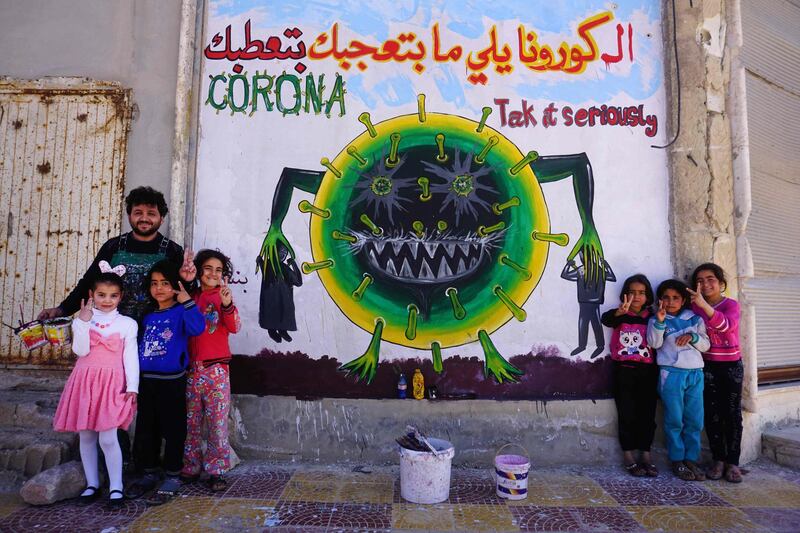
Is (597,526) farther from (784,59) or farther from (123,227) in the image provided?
(784,59)

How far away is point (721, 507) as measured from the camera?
346cm

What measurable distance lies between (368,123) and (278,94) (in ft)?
2.74

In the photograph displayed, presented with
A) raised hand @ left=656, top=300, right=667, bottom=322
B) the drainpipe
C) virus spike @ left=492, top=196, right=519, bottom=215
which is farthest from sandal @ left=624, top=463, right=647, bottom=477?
the drainpipe

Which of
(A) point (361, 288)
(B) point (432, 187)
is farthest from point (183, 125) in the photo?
(B) point (432, 187)

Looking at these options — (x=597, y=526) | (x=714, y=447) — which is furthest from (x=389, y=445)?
(x=714, y=447)

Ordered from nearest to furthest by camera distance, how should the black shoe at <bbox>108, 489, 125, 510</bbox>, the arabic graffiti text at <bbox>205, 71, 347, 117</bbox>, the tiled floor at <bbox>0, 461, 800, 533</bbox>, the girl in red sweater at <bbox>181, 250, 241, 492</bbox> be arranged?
the tiled floor at <bbox>0, 461, 800, 533</bbox> → the black shoe at <bbox>108, 489, 125, 510</bbox> → the girl in red sweater at <bbox>181, 250, 241, 492</bbox> → the arabic graffiti text at <bbox>205, 71, 347, 117</bbox>

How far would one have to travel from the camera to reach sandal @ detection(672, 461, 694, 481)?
3.96m

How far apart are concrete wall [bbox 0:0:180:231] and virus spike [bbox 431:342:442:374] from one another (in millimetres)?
2902

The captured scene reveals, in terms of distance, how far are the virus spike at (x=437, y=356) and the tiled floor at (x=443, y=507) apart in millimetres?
829

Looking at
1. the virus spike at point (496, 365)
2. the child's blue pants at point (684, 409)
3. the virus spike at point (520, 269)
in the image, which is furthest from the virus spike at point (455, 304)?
the child's blue pants at point (684, 409)

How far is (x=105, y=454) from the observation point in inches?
133

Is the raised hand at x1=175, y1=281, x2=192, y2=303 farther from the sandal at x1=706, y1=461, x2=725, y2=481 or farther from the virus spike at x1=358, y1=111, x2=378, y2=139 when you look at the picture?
the sandal at x1=706, y1=461, x2=725, y2=481

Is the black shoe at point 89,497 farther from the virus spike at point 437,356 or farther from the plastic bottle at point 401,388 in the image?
the virus spike at point 437,356

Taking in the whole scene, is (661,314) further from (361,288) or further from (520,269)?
(361,288)
